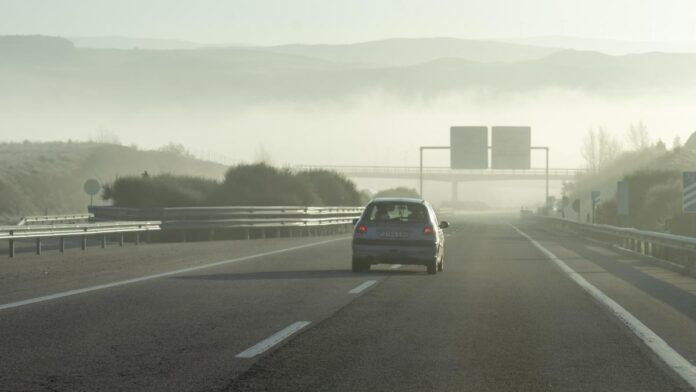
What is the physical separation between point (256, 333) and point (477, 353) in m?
2.28

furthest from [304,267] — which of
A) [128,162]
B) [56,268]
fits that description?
[128,162]

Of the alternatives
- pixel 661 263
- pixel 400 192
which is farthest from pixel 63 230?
pixel 400 192

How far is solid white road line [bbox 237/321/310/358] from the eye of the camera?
870 cm

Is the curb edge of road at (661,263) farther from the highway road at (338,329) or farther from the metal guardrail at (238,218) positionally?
the metal guardrail at (238,218)

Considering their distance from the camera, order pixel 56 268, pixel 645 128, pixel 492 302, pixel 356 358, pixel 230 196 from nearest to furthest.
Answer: pixel 356 358 < pixel 492 302 < pixel 56 268 < pixel 230 196 < pixel 645 128

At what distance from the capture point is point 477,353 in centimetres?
895

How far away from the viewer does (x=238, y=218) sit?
34656mm

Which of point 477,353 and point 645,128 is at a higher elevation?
point 645,128

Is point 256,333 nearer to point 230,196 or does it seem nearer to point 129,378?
point 129,378

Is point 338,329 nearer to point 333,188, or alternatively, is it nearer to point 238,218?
Result: point 238,218

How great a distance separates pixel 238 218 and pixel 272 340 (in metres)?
25.3

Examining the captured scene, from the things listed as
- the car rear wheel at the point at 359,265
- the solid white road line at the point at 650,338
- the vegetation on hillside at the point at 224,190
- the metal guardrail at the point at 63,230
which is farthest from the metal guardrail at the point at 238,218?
the solid white road line at the point at 650,338

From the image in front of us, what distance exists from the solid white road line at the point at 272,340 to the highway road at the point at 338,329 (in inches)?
0.5

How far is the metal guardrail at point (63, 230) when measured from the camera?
21.8m
